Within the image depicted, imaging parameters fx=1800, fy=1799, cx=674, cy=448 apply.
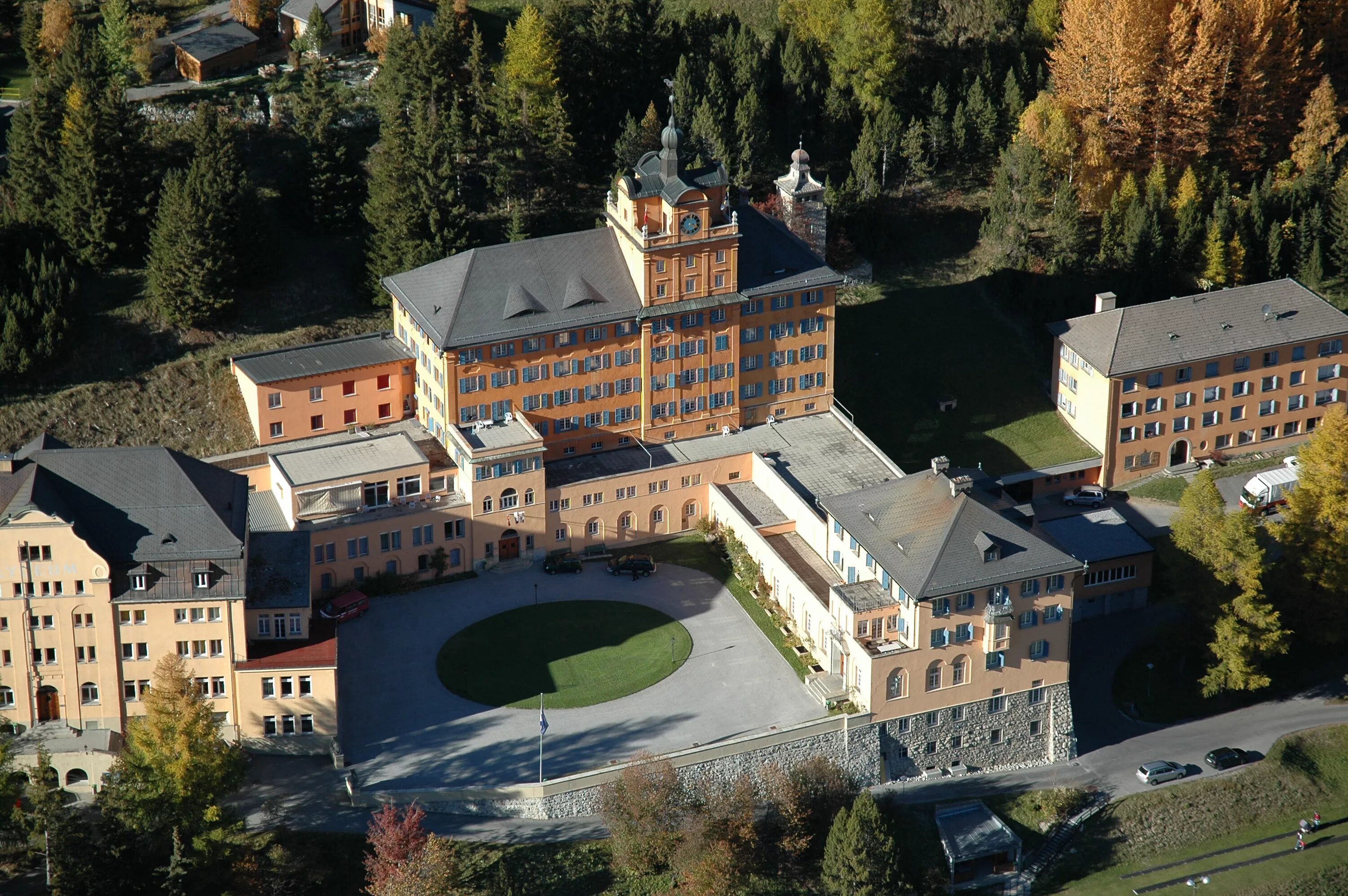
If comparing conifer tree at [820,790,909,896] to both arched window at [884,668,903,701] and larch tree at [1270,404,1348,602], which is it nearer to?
arched window at [884,668,903,701]

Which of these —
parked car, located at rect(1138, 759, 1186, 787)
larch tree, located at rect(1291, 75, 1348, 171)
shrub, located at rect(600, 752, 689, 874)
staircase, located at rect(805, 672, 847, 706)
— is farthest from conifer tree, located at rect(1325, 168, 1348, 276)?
shrub, located at rect(600, 752, 689, 874)

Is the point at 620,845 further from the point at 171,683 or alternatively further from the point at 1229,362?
the point at 1229,362

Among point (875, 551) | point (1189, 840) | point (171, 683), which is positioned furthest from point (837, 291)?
point (171, 683)

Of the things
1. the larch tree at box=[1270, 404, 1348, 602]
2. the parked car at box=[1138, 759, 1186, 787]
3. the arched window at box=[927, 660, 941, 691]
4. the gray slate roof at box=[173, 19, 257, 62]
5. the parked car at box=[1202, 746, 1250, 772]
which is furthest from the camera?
the gray slate roof at box=[173, 19, 257, 62]

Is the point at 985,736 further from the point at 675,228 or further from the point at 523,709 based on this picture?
the point at 675,228

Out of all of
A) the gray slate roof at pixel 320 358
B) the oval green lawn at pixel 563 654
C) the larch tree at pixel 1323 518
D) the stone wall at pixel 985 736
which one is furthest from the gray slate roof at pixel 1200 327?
the gray slate roof at pixel 320 358

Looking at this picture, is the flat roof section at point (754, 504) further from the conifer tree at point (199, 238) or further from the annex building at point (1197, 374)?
the conifer tree at point (199, 238)
